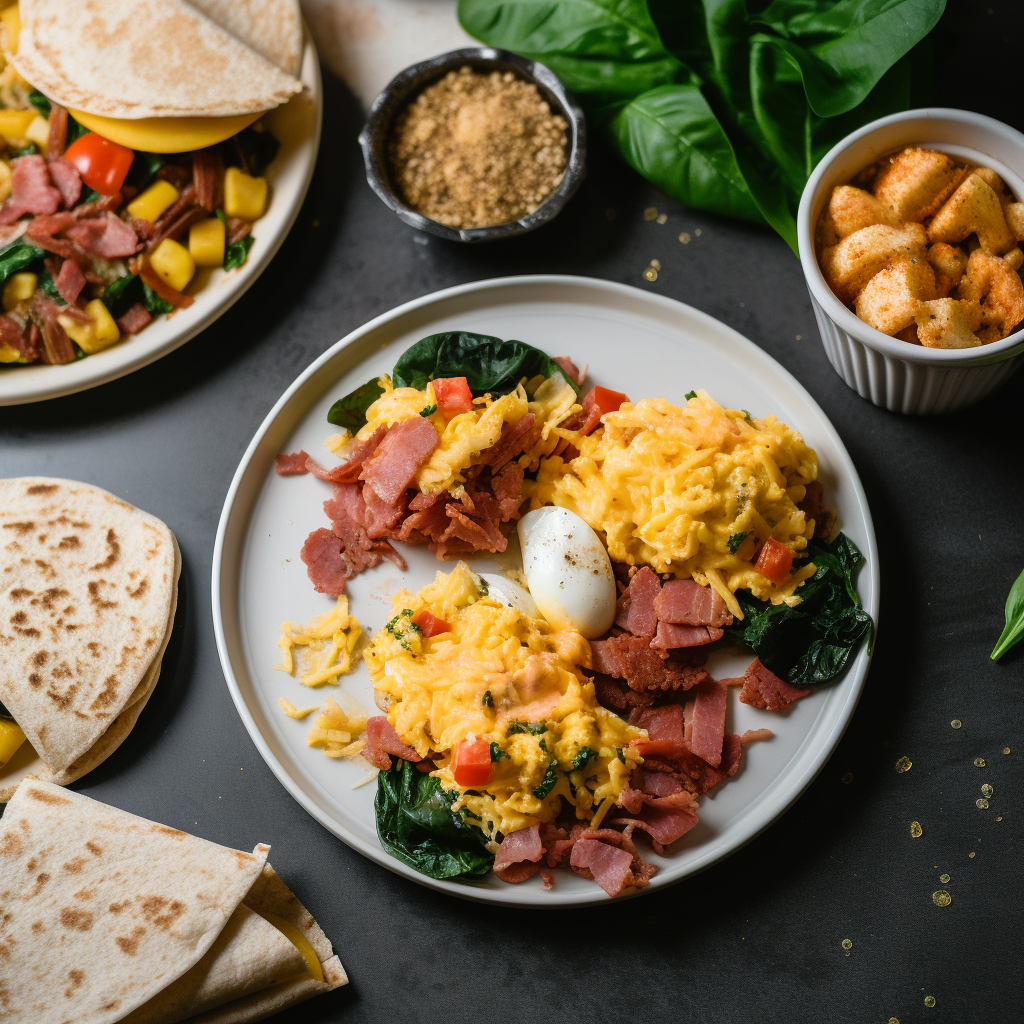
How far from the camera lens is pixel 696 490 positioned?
2.41 m

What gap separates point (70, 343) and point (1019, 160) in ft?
9.90

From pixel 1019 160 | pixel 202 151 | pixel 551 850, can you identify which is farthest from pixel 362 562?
pixel 1019 160

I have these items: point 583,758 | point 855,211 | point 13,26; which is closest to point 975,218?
point 855,211

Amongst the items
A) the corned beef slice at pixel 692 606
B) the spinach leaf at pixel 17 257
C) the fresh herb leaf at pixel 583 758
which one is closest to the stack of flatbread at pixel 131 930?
the fresh herb leaf at pixel 583 758

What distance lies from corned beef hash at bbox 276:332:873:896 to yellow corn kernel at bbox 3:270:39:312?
1.29m

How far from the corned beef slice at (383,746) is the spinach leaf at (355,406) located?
0.97 m

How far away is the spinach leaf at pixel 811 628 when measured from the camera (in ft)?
8.19

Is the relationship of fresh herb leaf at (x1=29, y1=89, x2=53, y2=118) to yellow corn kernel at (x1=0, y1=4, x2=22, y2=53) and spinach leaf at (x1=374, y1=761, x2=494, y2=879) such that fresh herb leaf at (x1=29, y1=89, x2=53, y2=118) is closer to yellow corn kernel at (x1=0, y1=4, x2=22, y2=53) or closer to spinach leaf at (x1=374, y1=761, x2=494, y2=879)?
yellow corn kernel at (x1=0, y1=4, x2=22, y2=53)

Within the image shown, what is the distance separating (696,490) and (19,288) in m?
2.37

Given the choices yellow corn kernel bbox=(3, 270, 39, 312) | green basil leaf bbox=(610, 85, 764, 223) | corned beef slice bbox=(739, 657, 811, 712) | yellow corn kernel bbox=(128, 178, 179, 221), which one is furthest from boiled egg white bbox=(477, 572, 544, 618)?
yellow corn kernel bbox=(3, 270, 39, 312)

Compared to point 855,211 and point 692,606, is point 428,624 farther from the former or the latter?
point 855,211

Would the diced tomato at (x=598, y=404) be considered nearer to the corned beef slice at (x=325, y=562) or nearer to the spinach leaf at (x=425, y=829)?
the corned beef slice at (x=325, y=562)

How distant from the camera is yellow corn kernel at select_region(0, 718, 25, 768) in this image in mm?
2748

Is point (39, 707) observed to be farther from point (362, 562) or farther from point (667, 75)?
point (667, 75)
